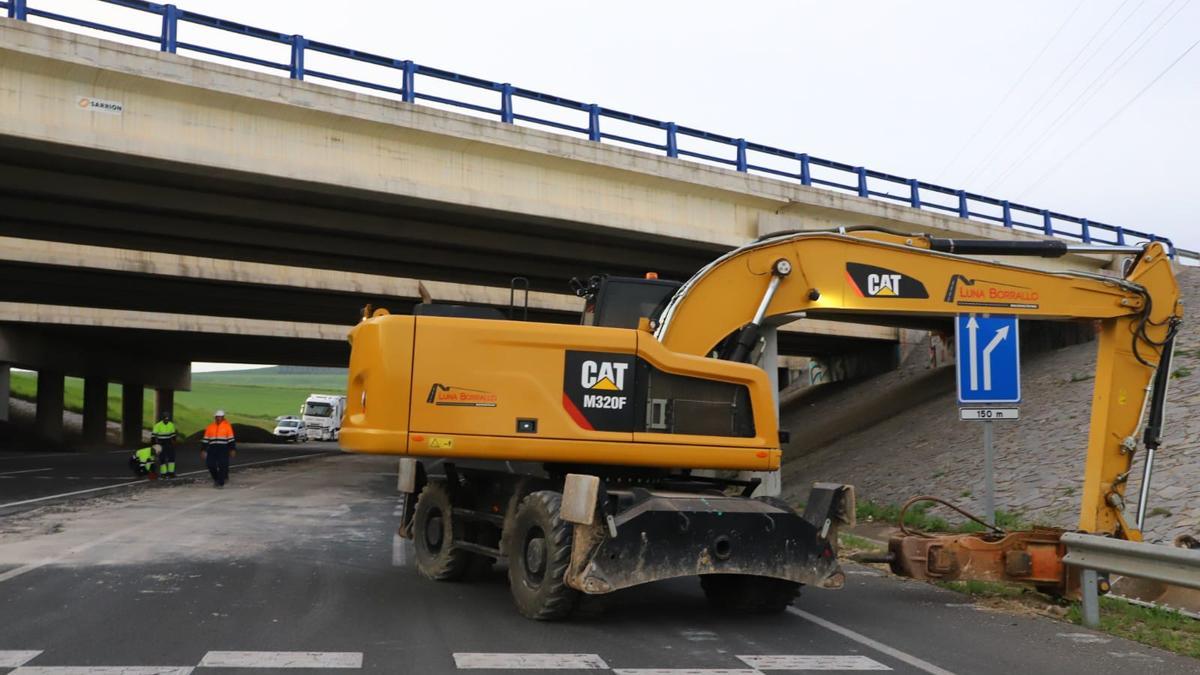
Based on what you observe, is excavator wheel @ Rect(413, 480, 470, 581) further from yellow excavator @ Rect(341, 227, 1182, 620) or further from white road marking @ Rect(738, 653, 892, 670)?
white road marking @ Rect(738, 653, 892, 670)

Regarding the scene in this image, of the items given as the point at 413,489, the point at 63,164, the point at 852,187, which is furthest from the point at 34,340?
the point at 413,489

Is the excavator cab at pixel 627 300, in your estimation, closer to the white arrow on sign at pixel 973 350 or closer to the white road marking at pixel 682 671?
the white arrow on sign at pixel 973 350

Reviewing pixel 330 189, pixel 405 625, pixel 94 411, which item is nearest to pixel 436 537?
pixel 405 625

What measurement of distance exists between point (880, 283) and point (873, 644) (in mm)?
3602

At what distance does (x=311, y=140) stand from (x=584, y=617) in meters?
12.6

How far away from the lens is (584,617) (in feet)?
27.2

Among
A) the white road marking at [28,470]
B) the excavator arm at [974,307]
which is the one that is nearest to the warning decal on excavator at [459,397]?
the excavator arm at [974,307]

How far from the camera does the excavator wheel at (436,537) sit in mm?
10227

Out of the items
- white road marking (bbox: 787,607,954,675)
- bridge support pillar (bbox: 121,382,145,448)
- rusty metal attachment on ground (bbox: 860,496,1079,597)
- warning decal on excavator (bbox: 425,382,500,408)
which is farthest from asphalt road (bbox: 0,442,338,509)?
bridge support pillar (bbox: 121,382,145,448)

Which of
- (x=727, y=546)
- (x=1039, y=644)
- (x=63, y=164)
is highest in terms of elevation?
(x=63, y=164)

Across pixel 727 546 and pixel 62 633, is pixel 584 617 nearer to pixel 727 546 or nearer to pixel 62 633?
pixel 727 546

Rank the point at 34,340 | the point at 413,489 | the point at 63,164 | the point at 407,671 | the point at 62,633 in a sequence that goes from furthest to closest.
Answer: the point at 34,340 → the point at 63,164 → the point at 413,489 → the point at 62,633 → the point at 407,671

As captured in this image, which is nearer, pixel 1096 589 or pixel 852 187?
pixel 1096 589

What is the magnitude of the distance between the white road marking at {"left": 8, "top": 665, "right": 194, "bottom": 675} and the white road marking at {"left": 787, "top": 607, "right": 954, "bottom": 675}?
15.1 ft
